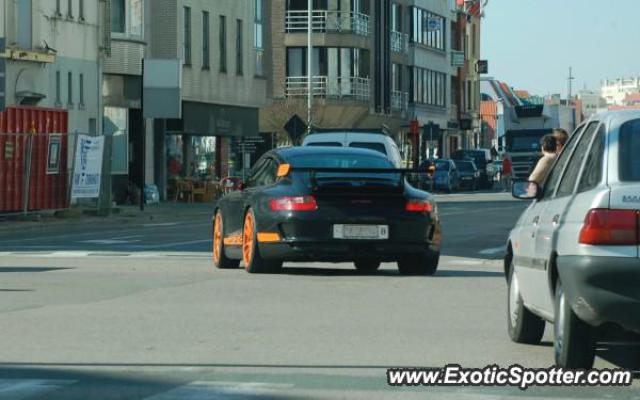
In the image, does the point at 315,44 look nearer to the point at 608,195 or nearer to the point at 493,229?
the point at 493,229

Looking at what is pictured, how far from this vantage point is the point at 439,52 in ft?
356

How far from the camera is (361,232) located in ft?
64.8

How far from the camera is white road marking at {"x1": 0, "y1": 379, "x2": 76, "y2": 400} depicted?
9812 mm

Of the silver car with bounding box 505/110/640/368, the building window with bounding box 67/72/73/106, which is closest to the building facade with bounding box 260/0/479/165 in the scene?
the building window with bounding box 67/72/73/106

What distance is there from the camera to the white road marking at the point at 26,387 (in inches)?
386

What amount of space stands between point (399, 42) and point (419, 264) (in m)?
75.8

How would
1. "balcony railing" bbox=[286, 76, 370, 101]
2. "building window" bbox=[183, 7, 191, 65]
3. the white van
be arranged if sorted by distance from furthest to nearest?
"balcony railing" bbox=[286, 76, 370, 101] < "building window" bbox=[183, 7, 191, 65] < the white van

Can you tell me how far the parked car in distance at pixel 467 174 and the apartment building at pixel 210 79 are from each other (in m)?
18.9

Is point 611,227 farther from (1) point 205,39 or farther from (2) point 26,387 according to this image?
(1) point 205,39

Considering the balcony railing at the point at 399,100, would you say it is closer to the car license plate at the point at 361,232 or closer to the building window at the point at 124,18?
the building window at the point at 124,18

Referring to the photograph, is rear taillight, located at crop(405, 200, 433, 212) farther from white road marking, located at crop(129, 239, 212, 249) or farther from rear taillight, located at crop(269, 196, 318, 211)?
white road marking, located at crop(129, 239, 212, 249)

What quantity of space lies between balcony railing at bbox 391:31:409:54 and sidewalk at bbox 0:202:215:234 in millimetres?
44707

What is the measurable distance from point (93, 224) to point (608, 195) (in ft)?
97.4

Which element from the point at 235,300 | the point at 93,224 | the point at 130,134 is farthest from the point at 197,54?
the point at 235,300
